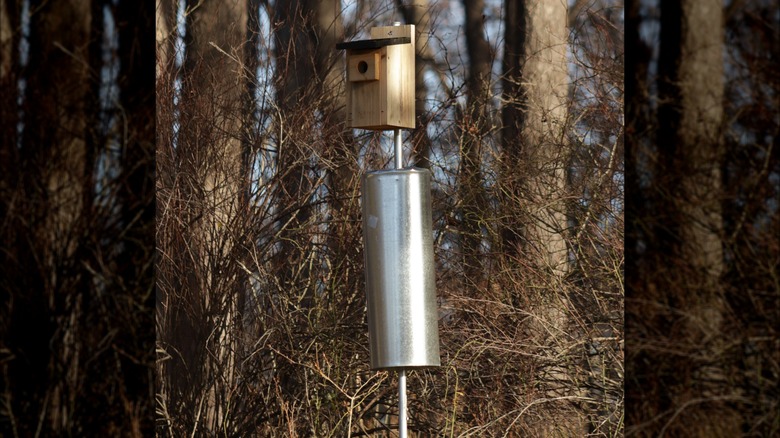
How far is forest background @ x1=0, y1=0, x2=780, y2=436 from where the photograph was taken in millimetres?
2346

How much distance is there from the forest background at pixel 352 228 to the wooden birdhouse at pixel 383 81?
117 centimetres

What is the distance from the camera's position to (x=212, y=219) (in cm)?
700

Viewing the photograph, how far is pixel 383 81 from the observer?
5371 mm

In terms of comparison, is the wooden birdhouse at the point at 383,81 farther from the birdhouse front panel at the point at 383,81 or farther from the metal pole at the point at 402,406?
the metal pole at the point at 402,406

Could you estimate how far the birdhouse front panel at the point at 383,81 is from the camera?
5.33m

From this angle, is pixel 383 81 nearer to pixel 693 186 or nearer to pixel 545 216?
pixel 545 216

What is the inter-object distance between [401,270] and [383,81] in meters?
0.97

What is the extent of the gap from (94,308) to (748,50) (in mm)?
1453

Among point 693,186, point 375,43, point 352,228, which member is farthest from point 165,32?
point 693,186

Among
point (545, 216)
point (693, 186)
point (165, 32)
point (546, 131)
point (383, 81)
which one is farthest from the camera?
point (165, 32)

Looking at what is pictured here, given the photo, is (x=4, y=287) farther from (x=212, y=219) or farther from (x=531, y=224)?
(x=531, y=224)

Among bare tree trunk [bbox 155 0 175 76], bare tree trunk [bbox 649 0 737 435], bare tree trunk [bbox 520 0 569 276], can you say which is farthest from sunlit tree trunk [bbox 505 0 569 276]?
bare tree trunk [bbox 649 0 737 435]

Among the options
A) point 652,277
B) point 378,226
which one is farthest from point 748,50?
point 378,226

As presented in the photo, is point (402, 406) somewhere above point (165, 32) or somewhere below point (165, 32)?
below
